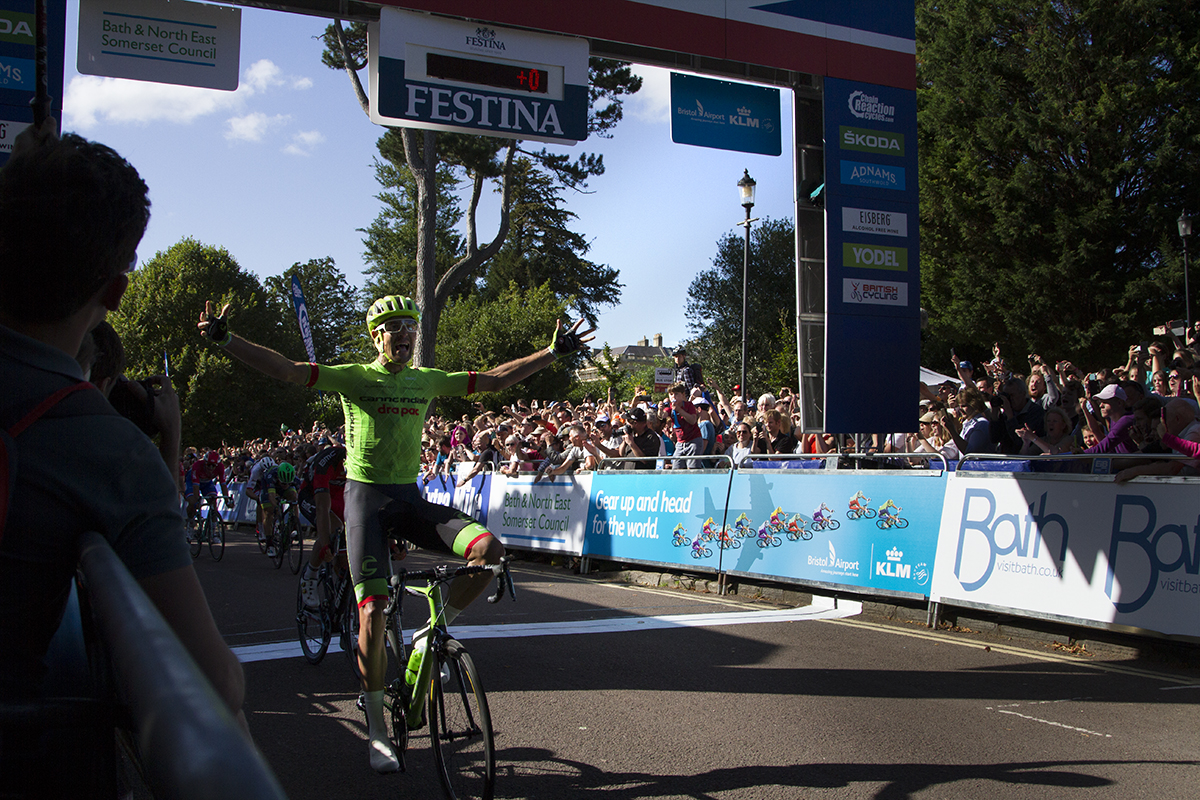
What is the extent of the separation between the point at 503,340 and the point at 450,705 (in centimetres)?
3758

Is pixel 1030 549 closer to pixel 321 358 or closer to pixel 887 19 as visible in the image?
pixel 887 19

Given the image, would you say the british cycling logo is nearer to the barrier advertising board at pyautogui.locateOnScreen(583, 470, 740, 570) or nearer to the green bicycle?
the barrier advertising board at pyautogui.locateOnScreen(583, 470, 740, 570)

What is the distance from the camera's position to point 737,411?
1509 cm

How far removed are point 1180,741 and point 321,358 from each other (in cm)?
7115

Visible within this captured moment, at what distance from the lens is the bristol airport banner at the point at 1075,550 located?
6.79 meters

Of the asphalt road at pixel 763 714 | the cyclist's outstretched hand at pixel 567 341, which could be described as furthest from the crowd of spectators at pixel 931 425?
the cyclist's outstretched hand at pixel 567 341

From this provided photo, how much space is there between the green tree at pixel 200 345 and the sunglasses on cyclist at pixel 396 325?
4994cm

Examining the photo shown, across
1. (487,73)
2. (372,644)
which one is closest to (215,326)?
(372,644)

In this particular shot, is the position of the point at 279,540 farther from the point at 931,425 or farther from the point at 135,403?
the point at 135,403

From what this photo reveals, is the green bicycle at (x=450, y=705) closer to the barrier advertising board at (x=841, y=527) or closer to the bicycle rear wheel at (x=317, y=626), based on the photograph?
the bicycle rear wheel at (x=317, y=626)

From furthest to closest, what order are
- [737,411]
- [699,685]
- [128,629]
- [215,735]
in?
[737,411] → [699,685] → [128,629] → [215,735]

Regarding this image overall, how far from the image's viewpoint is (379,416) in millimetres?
4922

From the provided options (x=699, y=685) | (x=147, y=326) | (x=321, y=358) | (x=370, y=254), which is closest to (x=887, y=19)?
(x=699, y=685)

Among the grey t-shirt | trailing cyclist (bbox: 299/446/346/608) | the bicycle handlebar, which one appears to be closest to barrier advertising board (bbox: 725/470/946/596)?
trailing cyclist (bbox: 299/446/346/608)
